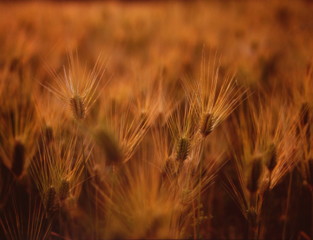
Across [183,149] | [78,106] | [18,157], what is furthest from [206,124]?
[18,157]

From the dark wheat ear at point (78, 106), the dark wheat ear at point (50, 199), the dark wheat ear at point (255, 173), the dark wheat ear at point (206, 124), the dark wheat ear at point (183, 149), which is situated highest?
the dark wheat ear at point (78, 106)

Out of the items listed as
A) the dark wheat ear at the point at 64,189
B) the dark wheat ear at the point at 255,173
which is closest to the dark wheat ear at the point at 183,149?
the dark wheat ear at the point at 255,173

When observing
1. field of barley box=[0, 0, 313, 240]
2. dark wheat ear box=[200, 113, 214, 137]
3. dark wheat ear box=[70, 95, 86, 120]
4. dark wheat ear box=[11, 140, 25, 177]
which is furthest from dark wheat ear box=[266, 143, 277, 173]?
dark wheat ear box=[11, 140, 25, 177]

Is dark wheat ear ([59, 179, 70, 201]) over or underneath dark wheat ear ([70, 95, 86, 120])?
underneath

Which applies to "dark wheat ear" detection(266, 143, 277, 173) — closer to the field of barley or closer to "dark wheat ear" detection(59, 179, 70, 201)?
the field of barley

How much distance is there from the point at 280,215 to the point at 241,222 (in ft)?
0.36

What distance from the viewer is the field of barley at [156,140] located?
57cm

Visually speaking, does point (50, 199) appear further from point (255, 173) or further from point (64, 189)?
point (255, 173)

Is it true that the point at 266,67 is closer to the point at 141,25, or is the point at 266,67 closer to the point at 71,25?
the point at 141,25

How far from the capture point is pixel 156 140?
97cm

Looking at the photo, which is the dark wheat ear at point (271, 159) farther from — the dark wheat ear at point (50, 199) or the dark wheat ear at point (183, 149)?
the dark wheat ear at point (50, 199)

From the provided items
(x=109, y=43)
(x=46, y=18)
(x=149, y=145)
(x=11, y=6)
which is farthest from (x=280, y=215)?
(x=11, y=6)

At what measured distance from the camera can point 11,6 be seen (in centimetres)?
222

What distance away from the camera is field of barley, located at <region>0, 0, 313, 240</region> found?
57cm
